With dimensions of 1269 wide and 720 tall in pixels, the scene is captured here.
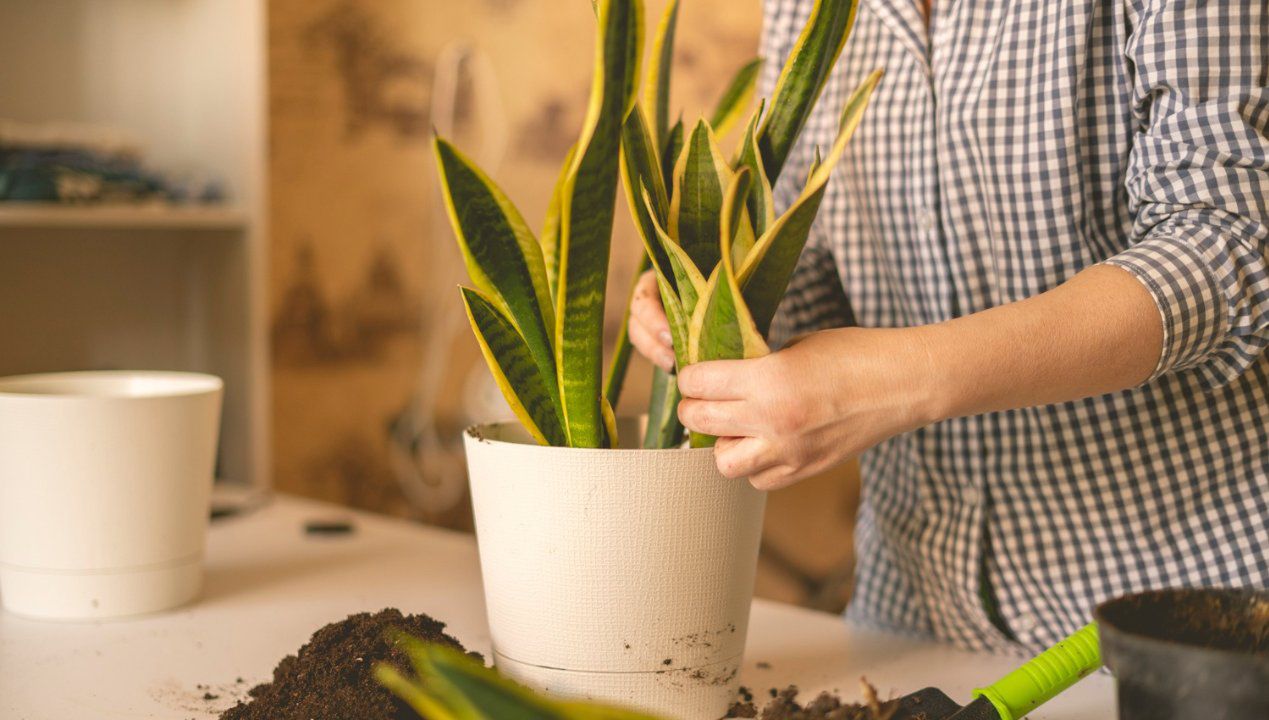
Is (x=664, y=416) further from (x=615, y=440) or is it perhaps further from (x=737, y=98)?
(x=737, y=98)

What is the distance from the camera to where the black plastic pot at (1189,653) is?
1.42 feet

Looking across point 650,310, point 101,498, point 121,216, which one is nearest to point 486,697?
point 650,310

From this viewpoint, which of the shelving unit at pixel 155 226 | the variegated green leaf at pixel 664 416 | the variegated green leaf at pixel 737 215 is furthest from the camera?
the shelving unit at pixel 155 226

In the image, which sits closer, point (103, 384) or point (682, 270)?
point (682, 270)

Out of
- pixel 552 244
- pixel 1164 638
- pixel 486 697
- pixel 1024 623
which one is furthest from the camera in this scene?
pixel 1024 623

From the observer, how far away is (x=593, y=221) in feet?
2.01

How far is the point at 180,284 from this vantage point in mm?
1909

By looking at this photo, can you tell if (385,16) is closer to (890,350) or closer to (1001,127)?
(1001,127)

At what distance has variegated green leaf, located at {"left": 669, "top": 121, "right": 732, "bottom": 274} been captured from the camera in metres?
0.65

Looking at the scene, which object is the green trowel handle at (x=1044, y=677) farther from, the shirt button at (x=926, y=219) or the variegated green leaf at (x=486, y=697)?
the shirt button at (x=926, y=219)

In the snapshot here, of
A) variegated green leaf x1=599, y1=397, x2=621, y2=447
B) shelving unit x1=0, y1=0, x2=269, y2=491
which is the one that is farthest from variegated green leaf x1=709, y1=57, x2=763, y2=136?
shelving unit x1=0, y1=0, x2=269, y2=491

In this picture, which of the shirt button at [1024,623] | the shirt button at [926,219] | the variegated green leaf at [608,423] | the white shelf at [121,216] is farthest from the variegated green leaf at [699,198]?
the white shelf at [121,216]

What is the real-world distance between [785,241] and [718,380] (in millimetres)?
83

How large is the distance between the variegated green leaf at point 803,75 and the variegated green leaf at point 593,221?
0.11 meters
